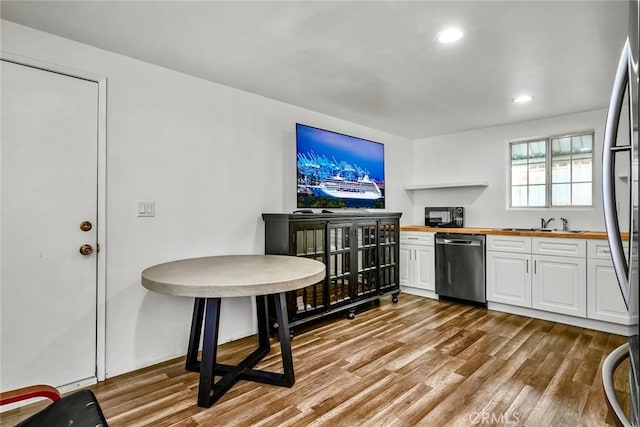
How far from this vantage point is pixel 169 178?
262cm

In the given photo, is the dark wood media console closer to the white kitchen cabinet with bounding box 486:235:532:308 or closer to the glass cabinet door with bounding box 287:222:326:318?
the glass cabinet door with bounding box 287:222:326:318

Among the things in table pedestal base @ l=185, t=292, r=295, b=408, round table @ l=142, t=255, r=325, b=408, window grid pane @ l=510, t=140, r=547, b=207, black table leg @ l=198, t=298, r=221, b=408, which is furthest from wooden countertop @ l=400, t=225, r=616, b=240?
black table leg @ l=198, t=298, r=221, b=408

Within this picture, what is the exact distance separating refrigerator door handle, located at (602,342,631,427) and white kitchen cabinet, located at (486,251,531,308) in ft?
10.2

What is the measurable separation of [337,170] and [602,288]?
9.16ft

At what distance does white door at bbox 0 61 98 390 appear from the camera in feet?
6.48

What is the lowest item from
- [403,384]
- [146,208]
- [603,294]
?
[403,384]

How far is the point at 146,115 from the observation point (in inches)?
98.7

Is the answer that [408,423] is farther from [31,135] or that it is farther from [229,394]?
[31,135]

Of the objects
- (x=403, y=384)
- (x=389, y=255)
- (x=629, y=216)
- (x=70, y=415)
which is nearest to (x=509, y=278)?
(x=389, y=255)

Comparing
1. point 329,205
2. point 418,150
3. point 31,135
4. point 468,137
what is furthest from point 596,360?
point 31,135

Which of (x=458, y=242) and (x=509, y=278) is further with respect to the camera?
(x=458, y=242)

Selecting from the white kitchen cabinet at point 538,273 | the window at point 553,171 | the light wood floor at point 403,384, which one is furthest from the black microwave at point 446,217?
the light wood floor at point 403,384

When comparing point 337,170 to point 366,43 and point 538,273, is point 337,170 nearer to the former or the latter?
point 366,43

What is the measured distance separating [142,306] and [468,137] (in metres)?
4.36
